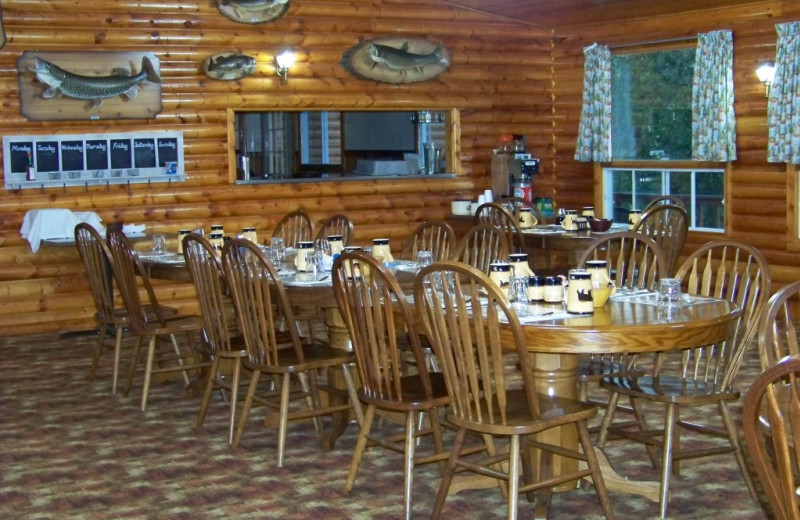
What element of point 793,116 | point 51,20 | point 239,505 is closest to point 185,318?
point 239,505

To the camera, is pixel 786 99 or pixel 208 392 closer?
pixel 208 392

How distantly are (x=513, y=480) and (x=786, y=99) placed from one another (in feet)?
17.8

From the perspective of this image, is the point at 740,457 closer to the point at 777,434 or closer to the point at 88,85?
the point at 777,434

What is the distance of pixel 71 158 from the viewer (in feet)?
27.3

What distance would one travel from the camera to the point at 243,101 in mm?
8891

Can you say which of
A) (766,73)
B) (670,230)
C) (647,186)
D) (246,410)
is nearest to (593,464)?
(246,410)

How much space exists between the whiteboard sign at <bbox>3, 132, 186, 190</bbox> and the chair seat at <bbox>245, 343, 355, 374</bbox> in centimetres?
397

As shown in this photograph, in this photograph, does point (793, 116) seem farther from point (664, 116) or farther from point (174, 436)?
point (174, 436)

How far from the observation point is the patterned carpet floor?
409 cm

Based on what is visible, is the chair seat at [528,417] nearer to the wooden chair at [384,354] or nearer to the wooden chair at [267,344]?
the wooden chair at [384,354]

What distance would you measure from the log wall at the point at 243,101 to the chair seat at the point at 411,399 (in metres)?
4.81

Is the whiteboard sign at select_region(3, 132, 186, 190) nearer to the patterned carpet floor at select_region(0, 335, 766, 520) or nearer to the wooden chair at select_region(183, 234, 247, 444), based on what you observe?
the patterned carpet floor at select_region(0, 335, 766, 520)

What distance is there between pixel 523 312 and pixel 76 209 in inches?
212

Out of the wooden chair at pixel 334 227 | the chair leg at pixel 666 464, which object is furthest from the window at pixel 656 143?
Result: the chair leg at pixel 666 464
